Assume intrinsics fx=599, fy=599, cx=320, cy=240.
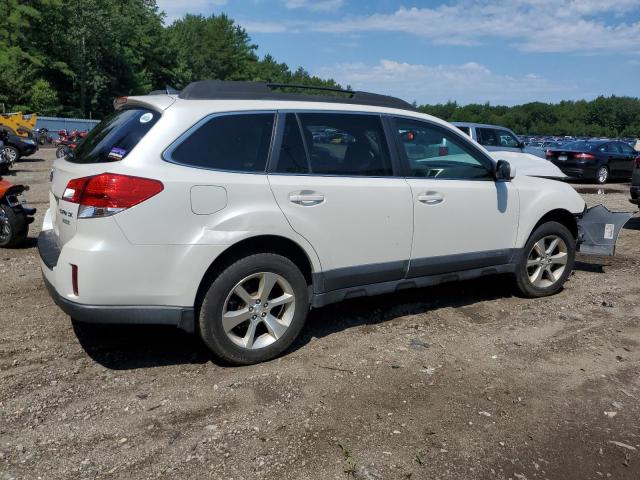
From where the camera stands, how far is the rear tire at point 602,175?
19.4 metres

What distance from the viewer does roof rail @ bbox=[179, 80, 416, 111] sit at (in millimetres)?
4129

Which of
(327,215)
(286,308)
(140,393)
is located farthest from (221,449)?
(327,215)

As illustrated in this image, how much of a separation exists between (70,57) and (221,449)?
5824 cm

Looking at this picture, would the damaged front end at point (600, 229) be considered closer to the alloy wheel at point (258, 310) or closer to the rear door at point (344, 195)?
the rear door at point (344, 195)

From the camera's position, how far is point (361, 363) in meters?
4.30

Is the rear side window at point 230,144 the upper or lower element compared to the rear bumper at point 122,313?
upper

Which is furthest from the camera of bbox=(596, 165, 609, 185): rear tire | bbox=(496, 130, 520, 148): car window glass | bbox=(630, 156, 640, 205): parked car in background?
bbox=(596, 165, 609, 185): rear tire

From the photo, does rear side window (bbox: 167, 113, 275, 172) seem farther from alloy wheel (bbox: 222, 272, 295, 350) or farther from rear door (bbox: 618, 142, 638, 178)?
rear door (bbox: 618, 142, 638, 178)

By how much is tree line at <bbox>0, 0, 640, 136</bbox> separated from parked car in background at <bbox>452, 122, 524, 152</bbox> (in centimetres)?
3936

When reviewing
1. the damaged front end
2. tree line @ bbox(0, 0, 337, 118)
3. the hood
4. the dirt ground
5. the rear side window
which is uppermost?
tree line @ bbox(0, 0, 337, 118)

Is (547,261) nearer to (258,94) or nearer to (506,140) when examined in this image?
(258,94)

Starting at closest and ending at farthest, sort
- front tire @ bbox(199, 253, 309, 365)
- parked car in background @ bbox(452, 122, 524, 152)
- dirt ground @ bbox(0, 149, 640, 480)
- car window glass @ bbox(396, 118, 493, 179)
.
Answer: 1. dirt ground @ bbox(0, 149, 640, 480)
2. front tire @ bbox(199, 253, 309, 365)
3. car window glass @ bbox(396, 118, 493, 179)
4. parked car in background @ bbox(452, 122, 524, 152)

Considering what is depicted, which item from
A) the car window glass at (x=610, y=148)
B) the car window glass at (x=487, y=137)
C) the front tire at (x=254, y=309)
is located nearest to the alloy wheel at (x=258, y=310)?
the front tire at (x=254, y=309)

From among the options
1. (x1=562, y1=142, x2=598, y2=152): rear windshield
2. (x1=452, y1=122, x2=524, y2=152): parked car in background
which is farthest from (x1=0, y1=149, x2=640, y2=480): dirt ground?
(x1=562, y1=142, x2=598, y2=152): rear windshield
